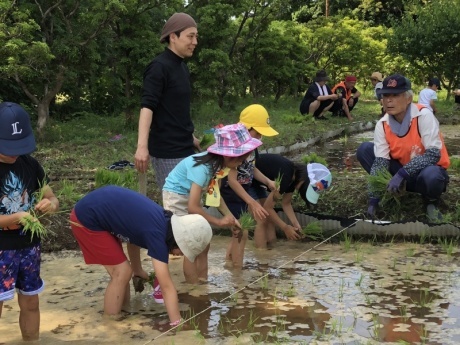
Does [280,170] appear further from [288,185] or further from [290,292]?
[290,292]

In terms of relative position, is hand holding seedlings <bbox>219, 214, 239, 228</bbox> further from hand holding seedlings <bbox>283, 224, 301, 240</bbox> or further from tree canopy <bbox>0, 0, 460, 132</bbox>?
tree canopy <bbox>0, 0, 460, 132</bbox>

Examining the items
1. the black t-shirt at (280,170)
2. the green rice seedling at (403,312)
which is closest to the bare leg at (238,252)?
A: the black t-shirt at (280,170)

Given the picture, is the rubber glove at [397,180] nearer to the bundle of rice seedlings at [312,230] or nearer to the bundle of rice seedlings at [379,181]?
the bundle of rice seedlings at [379,181]

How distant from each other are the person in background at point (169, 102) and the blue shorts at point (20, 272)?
1039 millimetres

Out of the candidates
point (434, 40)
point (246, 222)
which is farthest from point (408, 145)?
point (434, 40)

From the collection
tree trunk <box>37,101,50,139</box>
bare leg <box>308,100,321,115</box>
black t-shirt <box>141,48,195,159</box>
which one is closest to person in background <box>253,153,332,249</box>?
black t-shirt <box>141,48,195,159</box>

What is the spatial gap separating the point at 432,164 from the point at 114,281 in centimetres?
299

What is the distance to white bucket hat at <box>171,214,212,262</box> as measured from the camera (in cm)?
352

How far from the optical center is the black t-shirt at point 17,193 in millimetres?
3293

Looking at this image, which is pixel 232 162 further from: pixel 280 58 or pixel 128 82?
pixel 280 58

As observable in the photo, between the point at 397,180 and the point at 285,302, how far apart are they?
191cm

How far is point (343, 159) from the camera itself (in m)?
9.72

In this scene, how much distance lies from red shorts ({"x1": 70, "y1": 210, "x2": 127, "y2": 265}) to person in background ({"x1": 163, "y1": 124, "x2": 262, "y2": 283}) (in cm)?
55

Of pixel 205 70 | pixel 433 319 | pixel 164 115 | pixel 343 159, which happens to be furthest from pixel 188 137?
pixel 205 70
